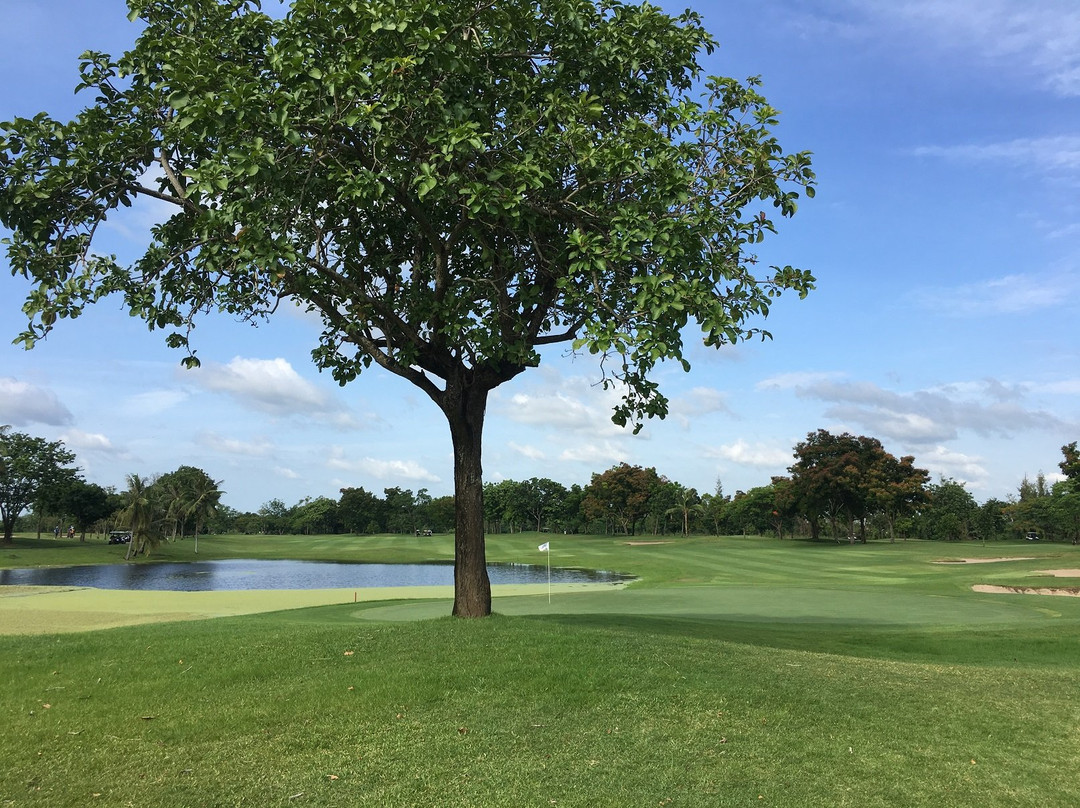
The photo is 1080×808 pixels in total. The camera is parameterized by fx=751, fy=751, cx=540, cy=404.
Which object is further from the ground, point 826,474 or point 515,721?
point 826,474

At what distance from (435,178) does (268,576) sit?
47067 mm

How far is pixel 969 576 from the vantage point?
3262 centimetres

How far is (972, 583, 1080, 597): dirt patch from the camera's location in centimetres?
2559

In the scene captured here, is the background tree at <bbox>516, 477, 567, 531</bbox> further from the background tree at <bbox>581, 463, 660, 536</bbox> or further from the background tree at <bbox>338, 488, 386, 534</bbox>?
the background tree at <bbox>338, 488, 386, 534</bbox>

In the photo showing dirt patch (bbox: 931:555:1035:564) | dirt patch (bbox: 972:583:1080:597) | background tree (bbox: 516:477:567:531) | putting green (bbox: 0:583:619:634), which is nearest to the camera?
putting green (bbox: 0:583:619:634)

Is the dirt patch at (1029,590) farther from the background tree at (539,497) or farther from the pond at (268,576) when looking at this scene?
the background tree at (539,497)

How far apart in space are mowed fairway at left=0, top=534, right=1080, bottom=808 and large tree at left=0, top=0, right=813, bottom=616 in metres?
3.69

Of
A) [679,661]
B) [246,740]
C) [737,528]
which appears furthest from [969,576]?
[737,528]

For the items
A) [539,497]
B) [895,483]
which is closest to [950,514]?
[895,483]

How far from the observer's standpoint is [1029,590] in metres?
26.5

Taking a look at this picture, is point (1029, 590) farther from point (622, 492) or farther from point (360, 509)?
point (360, 509)

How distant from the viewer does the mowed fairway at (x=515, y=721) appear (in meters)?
5.69

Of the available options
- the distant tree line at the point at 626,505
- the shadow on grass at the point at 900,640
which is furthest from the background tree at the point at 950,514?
the shadow on grass at the point at 900,640

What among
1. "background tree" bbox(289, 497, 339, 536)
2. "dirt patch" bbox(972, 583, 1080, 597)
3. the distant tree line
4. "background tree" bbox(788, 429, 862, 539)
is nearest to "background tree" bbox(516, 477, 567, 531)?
the distant tree line
